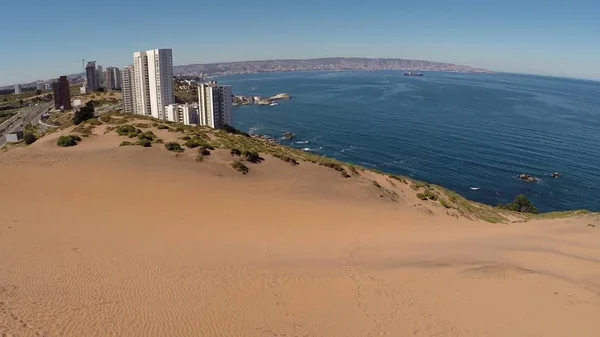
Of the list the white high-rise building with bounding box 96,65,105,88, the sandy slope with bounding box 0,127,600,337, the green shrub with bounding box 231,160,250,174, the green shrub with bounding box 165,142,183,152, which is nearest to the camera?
the sandy slope with bounding box 0,127,600,337

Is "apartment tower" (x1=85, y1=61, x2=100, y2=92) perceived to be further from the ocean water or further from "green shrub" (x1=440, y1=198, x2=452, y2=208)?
"green shrub" (x1=440, y1=198, x2=452, y2=208)

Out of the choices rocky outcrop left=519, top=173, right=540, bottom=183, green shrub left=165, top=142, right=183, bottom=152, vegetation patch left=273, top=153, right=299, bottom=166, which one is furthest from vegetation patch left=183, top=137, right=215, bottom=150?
rocky outcrop left=519, top=173, right=540, bottom=183

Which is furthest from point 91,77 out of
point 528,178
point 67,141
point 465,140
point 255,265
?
point 255,265

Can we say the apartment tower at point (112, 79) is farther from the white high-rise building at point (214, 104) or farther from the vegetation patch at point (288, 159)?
the vegetation patch at point (288, 159)

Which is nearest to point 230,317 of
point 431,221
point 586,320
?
point 586,320

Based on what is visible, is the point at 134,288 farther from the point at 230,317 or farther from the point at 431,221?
the point at 431,221

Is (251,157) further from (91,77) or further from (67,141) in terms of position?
(91,77)
